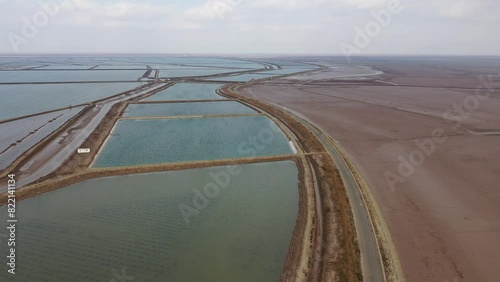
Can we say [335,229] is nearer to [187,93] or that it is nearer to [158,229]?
[158,229]

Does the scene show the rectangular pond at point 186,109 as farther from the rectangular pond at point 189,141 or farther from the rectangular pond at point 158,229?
the rectangular pond at point 158,229

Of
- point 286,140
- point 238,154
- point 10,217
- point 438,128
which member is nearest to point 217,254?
point 10,217

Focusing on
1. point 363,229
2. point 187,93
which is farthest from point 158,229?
point 187,93

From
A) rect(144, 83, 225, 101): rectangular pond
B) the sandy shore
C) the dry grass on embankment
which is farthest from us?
rect(144, 83, 225, 101): rectangular pond

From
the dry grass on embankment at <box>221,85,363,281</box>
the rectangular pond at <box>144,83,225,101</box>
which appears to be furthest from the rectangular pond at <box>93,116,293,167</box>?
the rectangular pond at <box>144,83,225,101</box>

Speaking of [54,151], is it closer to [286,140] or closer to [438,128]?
[286,140]

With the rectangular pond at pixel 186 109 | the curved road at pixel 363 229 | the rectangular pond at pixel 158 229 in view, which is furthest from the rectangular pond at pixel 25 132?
the curved road at pixel 363 229

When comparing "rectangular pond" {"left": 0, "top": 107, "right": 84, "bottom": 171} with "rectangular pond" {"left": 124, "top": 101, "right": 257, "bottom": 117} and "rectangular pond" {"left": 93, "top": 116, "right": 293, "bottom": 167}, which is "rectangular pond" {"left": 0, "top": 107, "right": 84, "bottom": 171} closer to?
"rectangular pond" {"left": 93, "top": 116, "right": 293, "bottom": 167}

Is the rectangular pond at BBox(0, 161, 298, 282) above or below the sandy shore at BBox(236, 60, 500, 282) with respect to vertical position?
below
